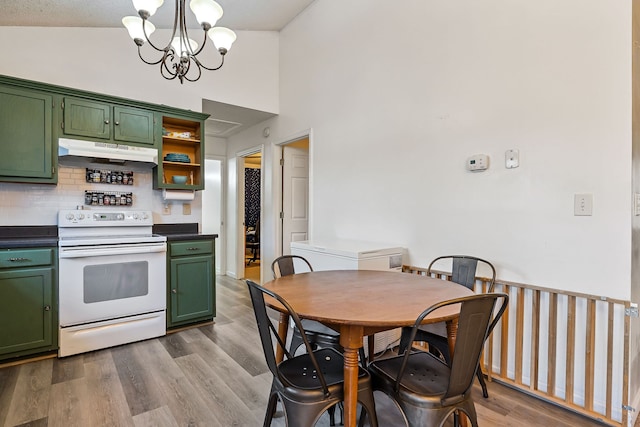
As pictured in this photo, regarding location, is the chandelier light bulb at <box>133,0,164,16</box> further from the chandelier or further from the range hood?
the range hood

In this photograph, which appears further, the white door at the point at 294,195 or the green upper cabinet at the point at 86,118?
the white door at the point at 294,195

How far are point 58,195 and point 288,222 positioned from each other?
100 inches

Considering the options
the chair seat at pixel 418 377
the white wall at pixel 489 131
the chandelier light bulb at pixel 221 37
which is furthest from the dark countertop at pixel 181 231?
the chair seat at pixel 418 377

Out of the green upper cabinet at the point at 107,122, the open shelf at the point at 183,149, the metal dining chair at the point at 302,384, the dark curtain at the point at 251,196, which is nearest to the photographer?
the metal dining chair at the point at 302,384

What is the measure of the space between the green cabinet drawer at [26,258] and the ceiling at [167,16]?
1.89 m

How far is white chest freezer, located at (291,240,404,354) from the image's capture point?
2.59m

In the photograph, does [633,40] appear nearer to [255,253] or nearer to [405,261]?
[405,261]

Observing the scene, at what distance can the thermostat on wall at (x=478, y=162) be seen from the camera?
91.3 inches

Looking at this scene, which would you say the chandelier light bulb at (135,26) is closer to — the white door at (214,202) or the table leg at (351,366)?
the table leg at (351,366)

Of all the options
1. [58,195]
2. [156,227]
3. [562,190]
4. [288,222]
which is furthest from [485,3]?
[58,195]

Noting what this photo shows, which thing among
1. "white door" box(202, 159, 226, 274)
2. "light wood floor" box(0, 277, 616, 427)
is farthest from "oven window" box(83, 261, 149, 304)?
"white door" box(202, 159, 226, 274)

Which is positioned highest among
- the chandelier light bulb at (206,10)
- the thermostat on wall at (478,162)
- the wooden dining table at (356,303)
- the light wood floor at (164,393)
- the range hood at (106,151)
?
the chandelier light bulb at (206,10)

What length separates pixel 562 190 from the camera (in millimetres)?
1990

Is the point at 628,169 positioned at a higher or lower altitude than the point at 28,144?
lower
